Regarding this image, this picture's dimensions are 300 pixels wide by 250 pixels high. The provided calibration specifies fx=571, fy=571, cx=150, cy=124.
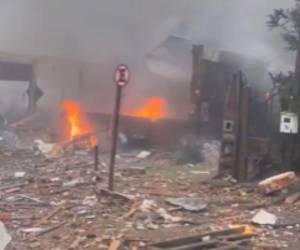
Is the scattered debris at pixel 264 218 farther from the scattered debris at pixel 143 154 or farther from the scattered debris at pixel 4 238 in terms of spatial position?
the scattered debris at pixel 143 154

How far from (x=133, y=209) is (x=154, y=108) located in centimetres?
1065

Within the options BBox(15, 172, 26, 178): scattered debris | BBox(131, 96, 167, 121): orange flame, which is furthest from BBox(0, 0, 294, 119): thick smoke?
BBox(15, 172, 26, 178): scattered debris

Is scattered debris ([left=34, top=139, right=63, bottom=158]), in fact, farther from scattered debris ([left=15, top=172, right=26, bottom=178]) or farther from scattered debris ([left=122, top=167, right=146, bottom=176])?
scattered debris ([left=122, top=167, right=146, bottom=176])

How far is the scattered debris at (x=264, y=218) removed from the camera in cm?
576

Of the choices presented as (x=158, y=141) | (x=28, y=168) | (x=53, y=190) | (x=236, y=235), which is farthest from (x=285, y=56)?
(x=236, y=235)

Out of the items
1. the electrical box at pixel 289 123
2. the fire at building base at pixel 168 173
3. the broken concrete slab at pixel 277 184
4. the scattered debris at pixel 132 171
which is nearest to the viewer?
the fire at building base at pixel 168 173

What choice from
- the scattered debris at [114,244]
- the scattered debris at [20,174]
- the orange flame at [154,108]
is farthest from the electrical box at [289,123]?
the orange flame at [154,108]

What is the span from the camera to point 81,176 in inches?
338

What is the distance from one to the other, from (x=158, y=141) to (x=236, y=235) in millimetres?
7420

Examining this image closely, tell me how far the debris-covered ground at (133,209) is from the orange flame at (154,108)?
6.83 meters

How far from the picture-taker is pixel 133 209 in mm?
6258

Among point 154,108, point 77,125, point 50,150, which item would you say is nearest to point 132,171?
point 50,150

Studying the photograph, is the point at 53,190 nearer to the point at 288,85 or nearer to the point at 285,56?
the point at 288,85

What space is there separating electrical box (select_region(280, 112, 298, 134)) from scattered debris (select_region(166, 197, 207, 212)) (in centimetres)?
193
